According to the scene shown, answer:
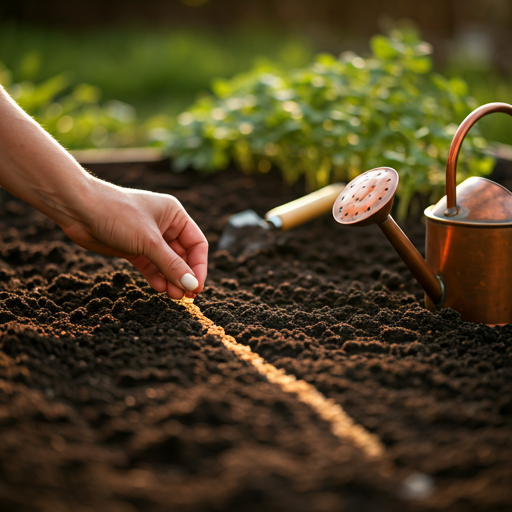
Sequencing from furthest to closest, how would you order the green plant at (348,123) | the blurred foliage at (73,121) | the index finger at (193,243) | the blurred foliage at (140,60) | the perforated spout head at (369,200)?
the blurred foliage at (140,60) < the blurred foliage at (73,121) < the green plant at (348,123) < the index finger at (193,243) < the perforated spout head at (369,200)

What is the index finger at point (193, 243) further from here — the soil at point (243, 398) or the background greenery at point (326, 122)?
the background greenery at point (326, 122)

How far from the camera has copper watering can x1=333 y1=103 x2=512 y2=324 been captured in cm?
121

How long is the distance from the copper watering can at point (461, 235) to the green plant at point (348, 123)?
0.55 metres

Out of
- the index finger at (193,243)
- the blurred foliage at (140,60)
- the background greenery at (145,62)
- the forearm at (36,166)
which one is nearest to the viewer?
the forearm at (36,166)

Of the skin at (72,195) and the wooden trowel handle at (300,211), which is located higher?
the skin at (72,195)

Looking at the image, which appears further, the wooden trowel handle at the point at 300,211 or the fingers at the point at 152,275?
the wooden trowel handle at the point at 300,211

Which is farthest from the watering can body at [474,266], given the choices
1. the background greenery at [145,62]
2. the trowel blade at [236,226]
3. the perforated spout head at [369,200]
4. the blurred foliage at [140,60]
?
the blurred foliage at [140,60]

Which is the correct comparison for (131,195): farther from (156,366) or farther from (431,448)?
(431,448)

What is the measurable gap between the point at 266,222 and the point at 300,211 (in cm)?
15

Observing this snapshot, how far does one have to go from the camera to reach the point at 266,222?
2.06 meters

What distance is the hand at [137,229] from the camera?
1324 millimetres

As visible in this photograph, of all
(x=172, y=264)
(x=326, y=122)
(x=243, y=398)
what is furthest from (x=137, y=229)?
(x=326, y=122)

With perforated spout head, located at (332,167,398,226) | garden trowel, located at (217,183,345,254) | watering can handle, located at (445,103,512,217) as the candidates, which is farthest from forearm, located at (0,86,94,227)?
watering can handle, located at (445,103,512,217)

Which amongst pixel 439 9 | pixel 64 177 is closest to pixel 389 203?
pixel 64 177
